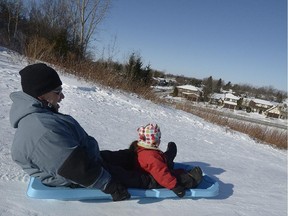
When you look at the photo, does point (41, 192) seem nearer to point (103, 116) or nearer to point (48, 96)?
point (48, 96)

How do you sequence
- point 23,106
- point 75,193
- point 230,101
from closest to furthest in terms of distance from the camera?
point 23,106 → point 75,193 → point 230,101

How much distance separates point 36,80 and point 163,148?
291 cm

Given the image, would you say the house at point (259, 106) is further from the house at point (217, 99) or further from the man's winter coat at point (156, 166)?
the man's winter coat at point (156, 166)

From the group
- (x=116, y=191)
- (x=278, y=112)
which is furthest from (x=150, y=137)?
(x=278, y=112)

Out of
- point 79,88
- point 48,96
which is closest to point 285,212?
point 48,96

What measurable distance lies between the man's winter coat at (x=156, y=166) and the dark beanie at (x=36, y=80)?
3.52 feet

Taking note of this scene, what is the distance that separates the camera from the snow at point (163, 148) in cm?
217

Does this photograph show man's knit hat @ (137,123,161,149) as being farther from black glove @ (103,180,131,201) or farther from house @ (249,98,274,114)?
house @ (249,98,274,114)

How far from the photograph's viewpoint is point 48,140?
181cm

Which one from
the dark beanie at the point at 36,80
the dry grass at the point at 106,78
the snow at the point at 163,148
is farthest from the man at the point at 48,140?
Result: the dry grass at the point at 106,78

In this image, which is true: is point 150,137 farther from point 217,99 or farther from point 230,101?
point 230,101

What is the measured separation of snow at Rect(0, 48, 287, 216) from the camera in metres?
2.17

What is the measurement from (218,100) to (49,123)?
58.5 meters

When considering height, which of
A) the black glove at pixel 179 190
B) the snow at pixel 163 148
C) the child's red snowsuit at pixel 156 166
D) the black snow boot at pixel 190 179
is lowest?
the snow at pixel 163 148
